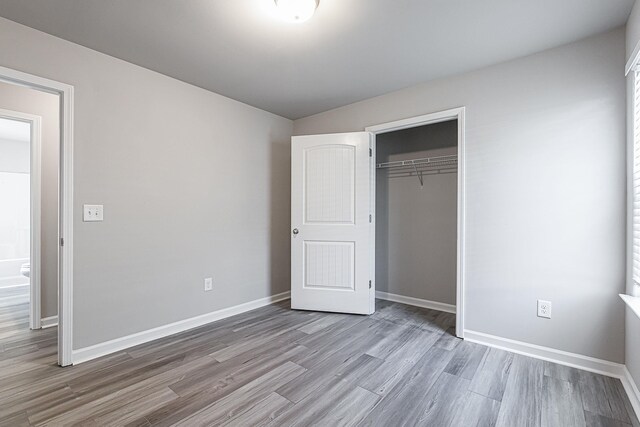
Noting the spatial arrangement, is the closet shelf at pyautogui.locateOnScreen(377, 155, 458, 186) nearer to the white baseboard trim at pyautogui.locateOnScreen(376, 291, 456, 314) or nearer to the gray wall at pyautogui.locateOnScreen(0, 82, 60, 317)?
the white baseboard trim at pyautogui.locateOnScreen(376, 291, 456, 314)

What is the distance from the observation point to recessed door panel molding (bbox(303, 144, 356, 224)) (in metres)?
3.22

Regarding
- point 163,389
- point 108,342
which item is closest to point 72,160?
point 108,342

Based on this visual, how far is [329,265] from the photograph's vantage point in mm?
3301

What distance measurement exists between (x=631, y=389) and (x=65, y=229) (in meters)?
3.82

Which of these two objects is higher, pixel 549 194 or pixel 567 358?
pixel 549 194

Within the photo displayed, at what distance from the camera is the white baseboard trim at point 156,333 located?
7.25 feet

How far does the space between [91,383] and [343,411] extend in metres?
1.63

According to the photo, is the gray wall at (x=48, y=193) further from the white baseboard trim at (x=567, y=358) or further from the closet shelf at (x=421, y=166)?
the white baseboard trim at (x=567, y=358)

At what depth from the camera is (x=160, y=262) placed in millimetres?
2639

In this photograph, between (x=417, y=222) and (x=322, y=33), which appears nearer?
(x=322, y=33)

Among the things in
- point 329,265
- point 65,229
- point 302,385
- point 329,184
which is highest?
point 329,184

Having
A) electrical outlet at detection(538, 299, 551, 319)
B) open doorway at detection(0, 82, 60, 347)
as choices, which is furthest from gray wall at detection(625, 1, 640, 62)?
open doorway at detection(0, 82, 60, 347)

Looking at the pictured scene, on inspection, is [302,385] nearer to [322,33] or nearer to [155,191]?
[155,191]

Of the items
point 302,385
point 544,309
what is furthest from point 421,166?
point 302,385
